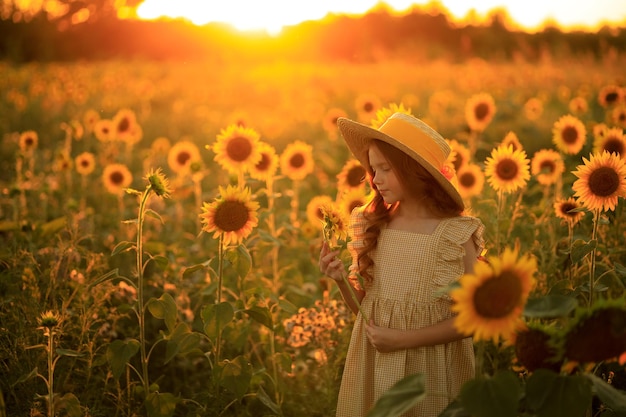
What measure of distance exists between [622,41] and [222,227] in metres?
22.2

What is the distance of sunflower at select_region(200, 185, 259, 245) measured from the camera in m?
2.26

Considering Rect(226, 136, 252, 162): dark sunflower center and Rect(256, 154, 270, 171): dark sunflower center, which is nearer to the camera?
Rect(226, 136, 252, 162): dark sunflower center

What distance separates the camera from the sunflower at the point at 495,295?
1.42 meters

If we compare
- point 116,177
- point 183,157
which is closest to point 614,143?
point 183,157

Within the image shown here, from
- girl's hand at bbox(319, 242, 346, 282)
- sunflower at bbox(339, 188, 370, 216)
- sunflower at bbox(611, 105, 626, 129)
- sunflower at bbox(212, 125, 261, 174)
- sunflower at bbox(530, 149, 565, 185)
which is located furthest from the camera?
sunflower at bbox(611, 105, 626, 129)

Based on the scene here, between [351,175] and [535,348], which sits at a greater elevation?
[351,175]

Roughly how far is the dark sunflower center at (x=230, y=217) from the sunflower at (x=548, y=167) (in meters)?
1.65

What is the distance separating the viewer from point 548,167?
3.39 metres

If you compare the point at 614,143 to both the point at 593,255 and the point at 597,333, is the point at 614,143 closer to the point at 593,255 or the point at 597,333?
the point at 593,255

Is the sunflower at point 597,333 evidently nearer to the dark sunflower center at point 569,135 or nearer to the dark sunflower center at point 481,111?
the dark sunflower center at point 569,135

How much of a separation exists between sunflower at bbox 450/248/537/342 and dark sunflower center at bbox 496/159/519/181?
5.19 feet

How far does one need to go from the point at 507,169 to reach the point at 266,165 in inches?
44.9

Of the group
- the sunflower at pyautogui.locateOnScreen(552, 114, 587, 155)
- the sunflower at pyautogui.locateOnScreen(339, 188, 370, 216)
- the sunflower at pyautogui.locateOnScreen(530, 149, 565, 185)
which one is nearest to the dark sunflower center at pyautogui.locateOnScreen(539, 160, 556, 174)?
the sunflower at pyautogui.locateOnScreen(530, 149, 565, 185)

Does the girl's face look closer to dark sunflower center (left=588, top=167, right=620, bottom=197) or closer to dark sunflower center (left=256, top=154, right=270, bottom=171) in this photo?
dark sunflower center (left=588, top=167, right=620, bottom=197)
